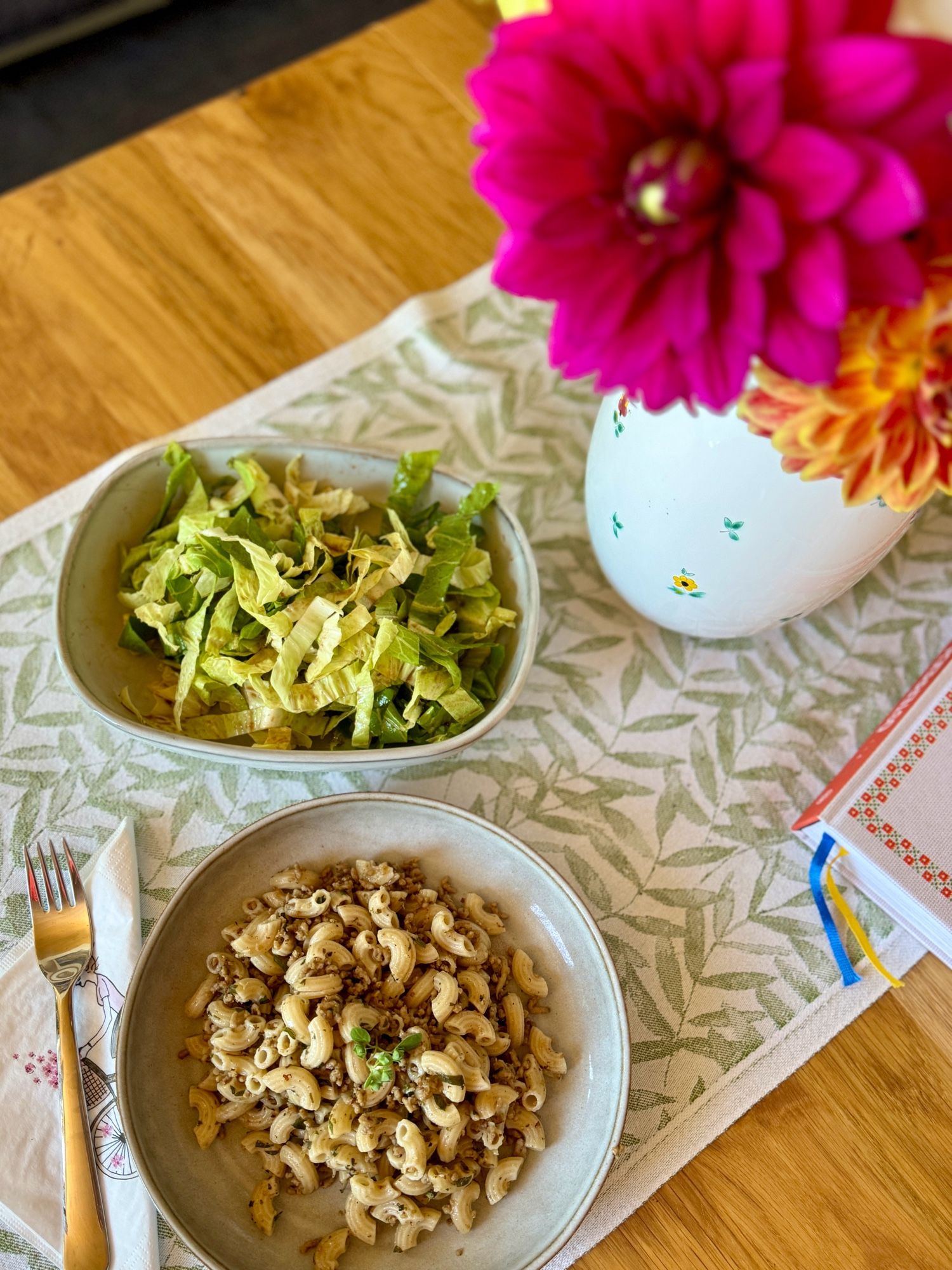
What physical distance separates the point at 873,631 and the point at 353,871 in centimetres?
52

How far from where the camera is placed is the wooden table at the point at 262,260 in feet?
2.69

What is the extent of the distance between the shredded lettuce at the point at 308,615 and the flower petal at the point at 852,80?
0.46 meters

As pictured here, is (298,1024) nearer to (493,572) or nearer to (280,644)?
(280,644)

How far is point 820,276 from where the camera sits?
0.42 meters

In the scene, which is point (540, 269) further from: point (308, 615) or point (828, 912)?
point (828, 912)

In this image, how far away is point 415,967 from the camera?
0.75 meters

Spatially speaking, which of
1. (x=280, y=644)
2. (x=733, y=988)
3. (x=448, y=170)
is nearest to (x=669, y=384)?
(x=280, y=644)

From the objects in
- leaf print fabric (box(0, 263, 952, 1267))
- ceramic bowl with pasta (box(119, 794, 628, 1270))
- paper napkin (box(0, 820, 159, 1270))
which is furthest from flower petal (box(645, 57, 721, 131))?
paper napkin (box(0, 820, 159, 1270))

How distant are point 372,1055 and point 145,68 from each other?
1754 millimetres

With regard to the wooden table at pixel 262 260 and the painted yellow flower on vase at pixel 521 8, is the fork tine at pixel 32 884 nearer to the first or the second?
the wooden table at pixel 262 260

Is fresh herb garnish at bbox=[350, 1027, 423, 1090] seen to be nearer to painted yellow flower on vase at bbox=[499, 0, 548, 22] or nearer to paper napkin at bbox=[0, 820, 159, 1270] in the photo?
paper napkin at bbox=[0, 820, 159, 1270]

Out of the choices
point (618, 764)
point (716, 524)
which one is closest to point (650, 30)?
point (716, 524)

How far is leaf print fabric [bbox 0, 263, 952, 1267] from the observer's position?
0.80 m

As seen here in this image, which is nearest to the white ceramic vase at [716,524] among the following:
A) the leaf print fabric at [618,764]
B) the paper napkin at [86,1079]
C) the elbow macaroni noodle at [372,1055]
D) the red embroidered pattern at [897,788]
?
the leaf print fabric at [618,764]
